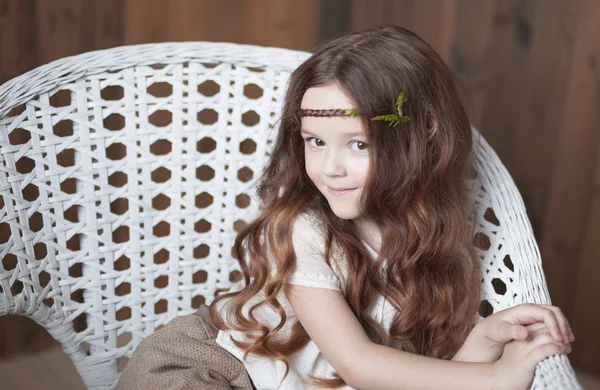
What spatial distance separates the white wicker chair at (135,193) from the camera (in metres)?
1.13

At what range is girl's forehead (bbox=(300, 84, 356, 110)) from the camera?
0.95 meters

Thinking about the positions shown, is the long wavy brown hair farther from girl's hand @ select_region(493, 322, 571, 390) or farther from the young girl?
girl's hand @ select_region(493, 322, 571, 390)

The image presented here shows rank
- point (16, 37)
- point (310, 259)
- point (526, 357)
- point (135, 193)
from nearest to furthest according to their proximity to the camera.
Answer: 1. point (526, 357)
2. point (310, 259)
3. point (135, 193)
4. point (16, 37)

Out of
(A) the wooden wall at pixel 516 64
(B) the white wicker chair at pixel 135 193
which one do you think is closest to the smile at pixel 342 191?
(B) the white wicker chair at pixel 135 193

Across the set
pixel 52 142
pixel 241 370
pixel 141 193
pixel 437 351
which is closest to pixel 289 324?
pixel 241 370

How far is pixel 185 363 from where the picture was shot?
42.6 inches

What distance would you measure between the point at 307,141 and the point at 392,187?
134mm

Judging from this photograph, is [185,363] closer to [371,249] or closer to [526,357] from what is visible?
[371,249]

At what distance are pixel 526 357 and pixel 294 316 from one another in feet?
1.19

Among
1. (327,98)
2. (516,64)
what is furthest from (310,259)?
(516,64)

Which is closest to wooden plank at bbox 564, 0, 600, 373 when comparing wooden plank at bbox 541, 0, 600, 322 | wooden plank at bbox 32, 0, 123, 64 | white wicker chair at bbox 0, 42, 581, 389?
wooden plank at bbox 541, 0, 600, 322

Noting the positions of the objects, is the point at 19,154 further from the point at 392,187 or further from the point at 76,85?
the point at 392,187

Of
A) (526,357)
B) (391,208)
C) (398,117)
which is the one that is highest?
(398,117)

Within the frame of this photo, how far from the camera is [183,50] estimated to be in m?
1.29
